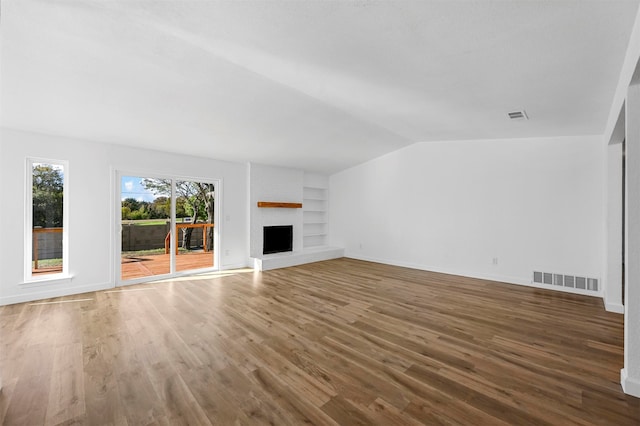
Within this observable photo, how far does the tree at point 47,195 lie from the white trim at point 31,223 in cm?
6

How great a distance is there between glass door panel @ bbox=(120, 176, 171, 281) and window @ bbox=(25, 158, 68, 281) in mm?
741

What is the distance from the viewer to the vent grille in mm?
4273

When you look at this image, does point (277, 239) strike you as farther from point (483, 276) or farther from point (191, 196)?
point (483, 276)

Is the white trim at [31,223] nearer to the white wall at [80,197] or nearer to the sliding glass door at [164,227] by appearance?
the white wall at [80,197]

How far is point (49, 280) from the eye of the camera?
402 cm

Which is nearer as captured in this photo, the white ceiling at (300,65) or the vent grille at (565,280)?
the white ceiling at (300,65)

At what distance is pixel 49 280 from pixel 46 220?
874mm

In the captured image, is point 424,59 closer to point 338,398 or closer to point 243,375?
point 338,398

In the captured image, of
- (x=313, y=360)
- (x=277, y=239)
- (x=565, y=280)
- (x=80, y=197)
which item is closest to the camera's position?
(x=313, y=360)

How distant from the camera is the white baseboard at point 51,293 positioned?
3.74 metres

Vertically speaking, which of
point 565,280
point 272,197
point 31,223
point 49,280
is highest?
point 272,197

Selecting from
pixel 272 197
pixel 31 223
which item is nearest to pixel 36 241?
pixel 31 223

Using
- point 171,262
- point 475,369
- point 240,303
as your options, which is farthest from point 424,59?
point 171,262

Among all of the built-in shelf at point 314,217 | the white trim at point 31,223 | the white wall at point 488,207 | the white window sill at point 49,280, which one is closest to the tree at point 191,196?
the white trim at point 31,223
